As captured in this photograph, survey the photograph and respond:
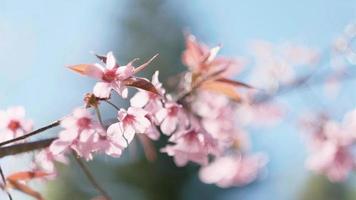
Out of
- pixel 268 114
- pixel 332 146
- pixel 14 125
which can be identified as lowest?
pixel 14 125

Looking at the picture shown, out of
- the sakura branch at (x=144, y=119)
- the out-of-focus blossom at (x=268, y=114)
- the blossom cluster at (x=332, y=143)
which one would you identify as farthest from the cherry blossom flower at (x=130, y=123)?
the out-of-focus blossom at (x=268, y=114)

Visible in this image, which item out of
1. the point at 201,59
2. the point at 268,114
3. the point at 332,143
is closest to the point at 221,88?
the point at 201,59

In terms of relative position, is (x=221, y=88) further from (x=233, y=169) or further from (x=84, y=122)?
(x=233, y=169)

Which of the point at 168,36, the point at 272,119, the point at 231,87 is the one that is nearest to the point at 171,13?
the point at 168,36

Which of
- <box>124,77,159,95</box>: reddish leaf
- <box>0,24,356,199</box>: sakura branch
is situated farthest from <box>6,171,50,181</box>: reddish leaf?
<box>124,77,159,95</box>: reddish leaf

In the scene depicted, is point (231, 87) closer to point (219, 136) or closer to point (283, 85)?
point (219, 136)

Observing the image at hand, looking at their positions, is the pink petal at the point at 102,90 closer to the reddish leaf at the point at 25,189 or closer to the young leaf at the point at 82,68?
the young leaf at the point at 82,68

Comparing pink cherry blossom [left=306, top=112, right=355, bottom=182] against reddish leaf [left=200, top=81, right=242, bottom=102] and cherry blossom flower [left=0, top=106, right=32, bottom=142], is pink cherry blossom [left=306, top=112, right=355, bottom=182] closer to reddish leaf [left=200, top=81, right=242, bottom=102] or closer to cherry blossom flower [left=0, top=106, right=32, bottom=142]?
reddish leaf [left=200, top=81, right=242, bottom=102]

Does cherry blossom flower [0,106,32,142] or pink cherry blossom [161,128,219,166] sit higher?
cherry blossom flower [0,106,32,142]
